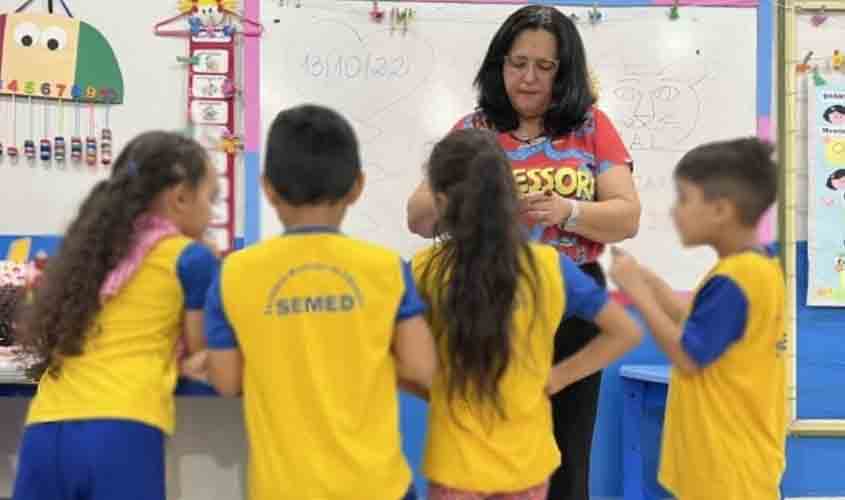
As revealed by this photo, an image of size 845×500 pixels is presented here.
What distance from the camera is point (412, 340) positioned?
123 cm

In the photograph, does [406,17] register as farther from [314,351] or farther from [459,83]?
[314,351]

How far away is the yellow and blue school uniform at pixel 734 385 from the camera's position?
127cm

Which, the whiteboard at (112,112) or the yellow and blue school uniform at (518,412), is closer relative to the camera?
the yellow and blue school uniform at (518,412)

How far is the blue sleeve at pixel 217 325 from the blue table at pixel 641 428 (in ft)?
5.26

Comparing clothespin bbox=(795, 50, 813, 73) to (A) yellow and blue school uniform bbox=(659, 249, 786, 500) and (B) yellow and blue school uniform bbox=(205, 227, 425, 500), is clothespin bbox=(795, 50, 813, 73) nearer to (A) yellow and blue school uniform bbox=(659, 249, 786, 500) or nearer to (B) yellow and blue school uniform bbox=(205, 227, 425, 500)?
(A) yellow and blue school uniform bbox=(659, 249, 786, 500)

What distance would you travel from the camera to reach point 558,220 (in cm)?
154

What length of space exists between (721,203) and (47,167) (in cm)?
213

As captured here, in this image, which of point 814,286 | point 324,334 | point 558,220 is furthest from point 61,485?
point 814,286

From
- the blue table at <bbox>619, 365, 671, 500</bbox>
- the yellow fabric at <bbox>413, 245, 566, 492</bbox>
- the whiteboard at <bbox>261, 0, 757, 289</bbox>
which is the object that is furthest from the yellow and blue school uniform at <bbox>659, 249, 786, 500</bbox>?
the whiteboard at <bbox>261, 0, 757, 289</bbox>

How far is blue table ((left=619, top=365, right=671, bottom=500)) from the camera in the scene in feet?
8.52

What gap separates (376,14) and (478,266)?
164cm

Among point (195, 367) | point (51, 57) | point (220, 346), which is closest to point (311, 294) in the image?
point (220, 346)

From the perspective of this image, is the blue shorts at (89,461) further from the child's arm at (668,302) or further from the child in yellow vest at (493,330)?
the child's arm at (668,302)

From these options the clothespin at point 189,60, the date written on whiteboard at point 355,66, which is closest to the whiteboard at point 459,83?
the date written on whiteboard at point 355,66
